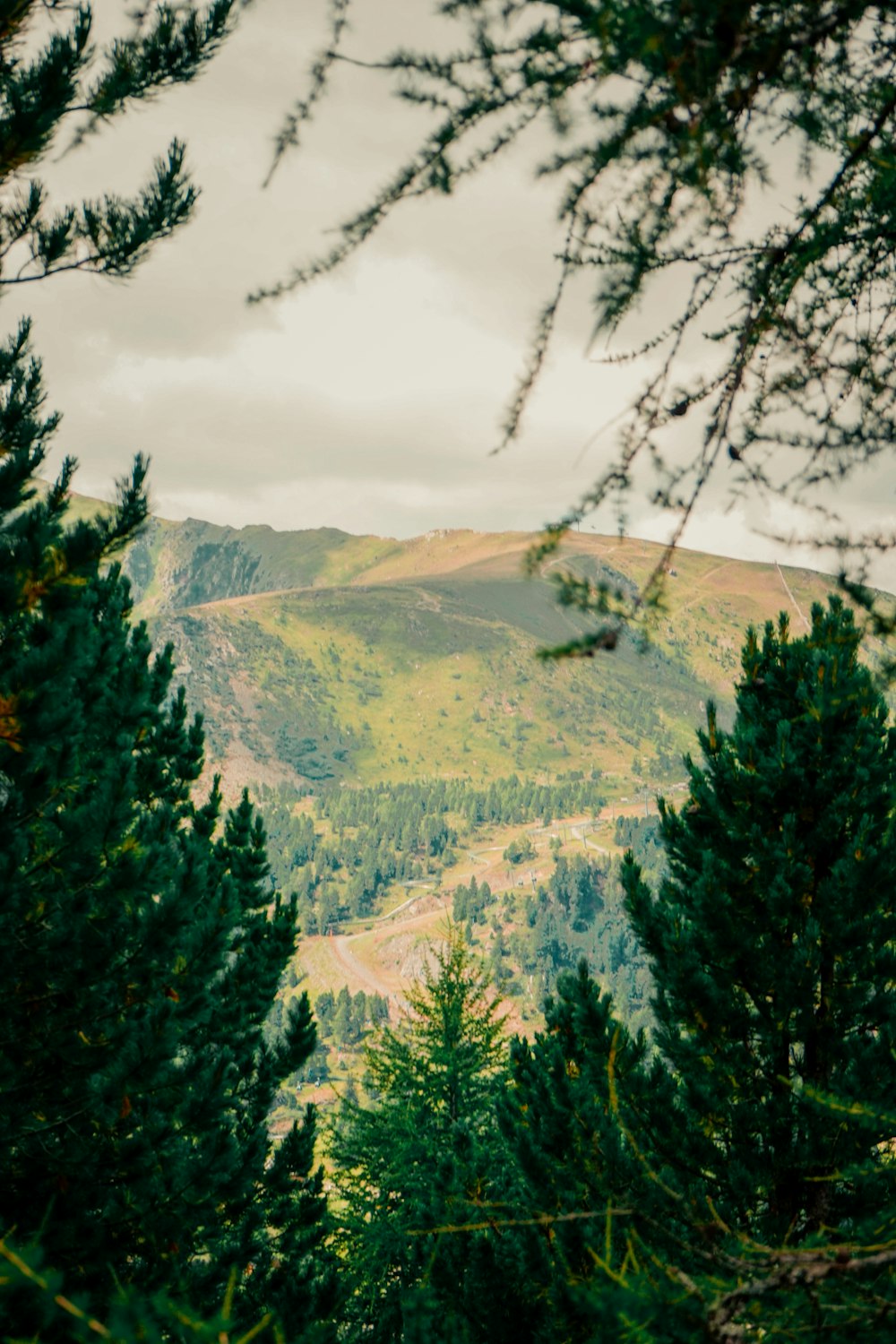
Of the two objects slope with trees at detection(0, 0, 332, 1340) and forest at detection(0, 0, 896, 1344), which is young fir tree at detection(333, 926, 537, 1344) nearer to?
forest at detection(0, 0, 896, 1344)

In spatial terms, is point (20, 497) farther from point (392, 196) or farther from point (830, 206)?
point (830, 206)

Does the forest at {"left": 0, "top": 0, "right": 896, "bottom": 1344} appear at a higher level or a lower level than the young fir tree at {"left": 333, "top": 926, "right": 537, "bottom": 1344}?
higher

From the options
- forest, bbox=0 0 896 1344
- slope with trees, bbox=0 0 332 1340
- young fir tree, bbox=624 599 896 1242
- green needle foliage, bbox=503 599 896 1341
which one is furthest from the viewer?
young fir tree, bbox=624 599 896 1242

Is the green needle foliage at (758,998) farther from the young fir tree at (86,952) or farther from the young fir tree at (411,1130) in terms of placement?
the young fir tree at (411,1130)

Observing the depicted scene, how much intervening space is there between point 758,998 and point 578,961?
181 cm

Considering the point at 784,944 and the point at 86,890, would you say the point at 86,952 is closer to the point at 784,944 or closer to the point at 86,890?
the point at 86,890

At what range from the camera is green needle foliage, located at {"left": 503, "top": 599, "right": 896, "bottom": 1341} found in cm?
765

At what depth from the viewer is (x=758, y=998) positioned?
8695mm

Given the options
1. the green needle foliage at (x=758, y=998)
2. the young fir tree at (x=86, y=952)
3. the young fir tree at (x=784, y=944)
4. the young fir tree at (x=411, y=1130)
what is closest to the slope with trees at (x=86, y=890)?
the young fir tree at (x=86, y=952)

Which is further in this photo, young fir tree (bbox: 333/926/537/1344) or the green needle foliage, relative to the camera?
young fir tree (bbox: 333/926/537/1344)

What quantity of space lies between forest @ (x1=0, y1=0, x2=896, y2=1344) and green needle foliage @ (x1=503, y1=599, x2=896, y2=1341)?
0.12 ft

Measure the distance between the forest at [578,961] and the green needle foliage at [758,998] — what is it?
0.12 feet

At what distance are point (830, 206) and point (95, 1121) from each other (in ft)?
25.0

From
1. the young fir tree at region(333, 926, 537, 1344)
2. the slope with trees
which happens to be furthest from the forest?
the young fir tree at region(333, 926, 537, 1344)
